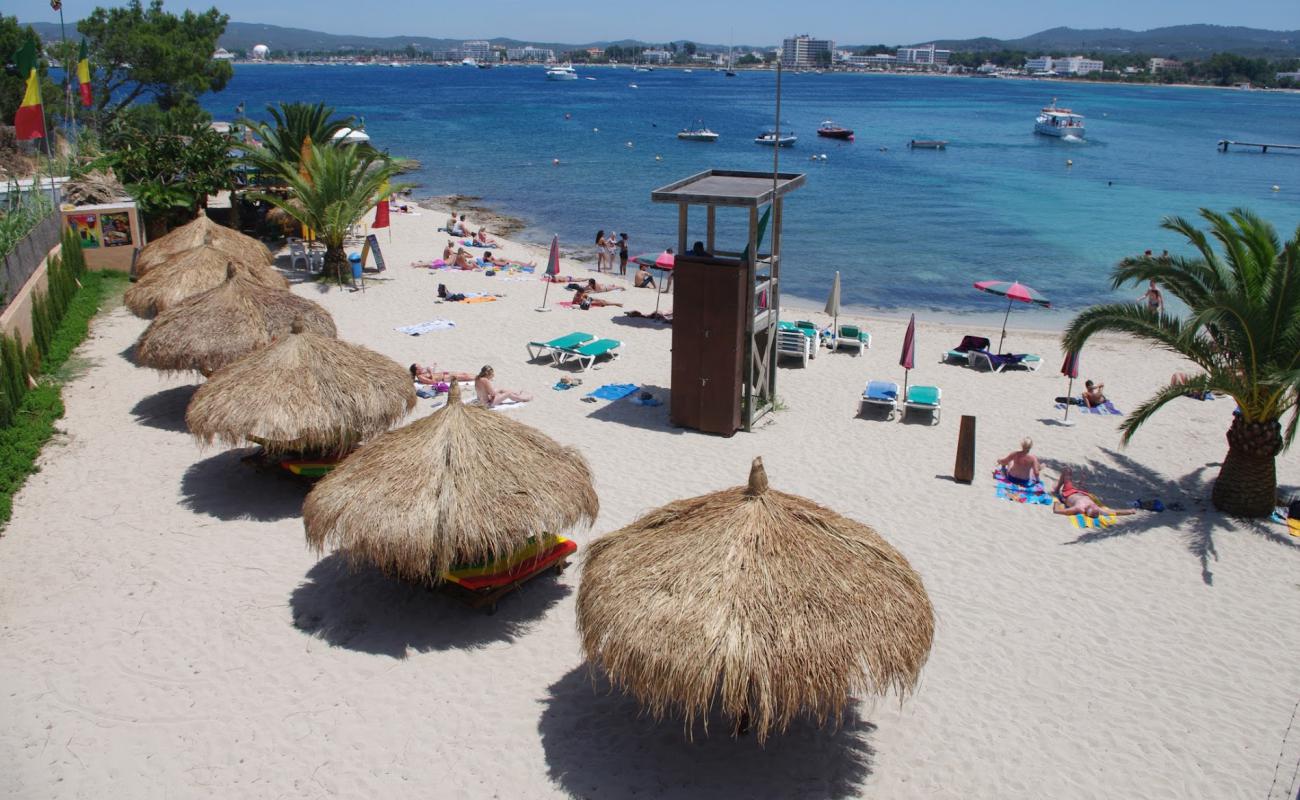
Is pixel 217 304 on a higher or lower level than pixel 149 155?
lower

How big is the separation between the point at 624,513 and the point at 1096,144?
76620 millimetres

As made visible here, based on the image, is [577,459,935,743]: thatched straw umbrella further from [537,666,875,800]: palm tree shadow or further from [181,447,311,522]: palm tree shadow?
[181,447,311,522]: palm tree shadow

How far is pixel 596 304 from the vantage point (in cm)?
2058

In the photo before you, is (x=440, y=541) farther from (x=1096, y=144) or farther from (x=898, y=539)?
(x=1096, y=144)

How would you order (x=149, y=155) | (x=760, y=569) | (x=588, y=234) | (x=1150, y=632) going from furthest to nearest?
(x=588, y=234) → (x=149, y=155) → (x=1150, y=632) → (x=760, y=569)

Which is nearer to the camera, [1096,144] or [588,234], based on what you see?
[588,234]

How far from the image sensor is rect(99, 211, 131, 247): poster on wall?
68.9 feet

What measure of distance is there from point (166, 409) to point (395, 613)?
685cm

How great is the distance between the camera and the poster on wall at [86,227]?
808 inches

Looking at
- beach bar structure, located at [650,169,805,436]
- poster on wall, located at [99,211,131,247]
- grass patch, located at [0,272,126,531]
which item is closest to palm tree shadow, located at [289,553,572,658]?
grass patch, located at [0,272,126,531]

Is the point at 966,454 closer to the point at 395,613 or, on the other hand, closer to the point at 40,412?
the point at 395,613

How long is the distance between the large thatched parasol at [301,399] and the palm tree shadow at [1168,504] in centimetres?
789

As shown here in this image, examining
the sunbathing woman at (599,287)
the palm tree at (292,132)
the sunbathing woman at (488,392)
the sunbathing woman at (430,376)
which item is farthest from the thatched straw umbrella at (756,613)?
the palm tree at (292,132)

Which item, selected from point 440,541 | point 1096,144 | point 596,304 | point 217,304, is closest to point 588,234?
point 596,304
